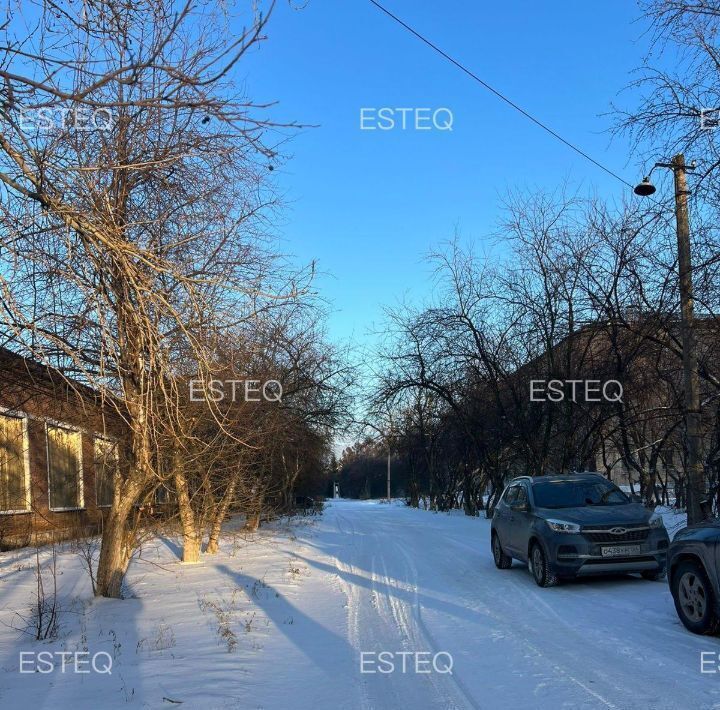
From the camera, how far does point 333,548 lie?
17094 mm

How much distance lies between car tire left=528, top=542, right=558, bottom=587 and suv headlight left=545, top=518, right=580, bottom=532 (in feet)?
1.24

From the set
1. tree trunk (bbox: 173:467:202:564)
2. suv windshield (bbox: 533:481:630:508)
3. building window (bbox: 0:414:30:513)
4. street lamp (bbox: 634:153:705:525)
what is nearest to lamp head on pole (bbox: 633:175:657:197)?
street lamp (bbox: 634:153:705:525)

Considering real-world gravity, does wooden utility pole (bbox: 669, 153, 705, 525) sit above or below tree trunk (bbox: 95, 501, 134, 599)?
above

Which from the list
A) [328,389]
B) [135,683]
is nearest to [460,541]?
[328,389]

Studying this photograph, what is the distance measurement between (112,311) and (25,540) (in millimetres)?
13749

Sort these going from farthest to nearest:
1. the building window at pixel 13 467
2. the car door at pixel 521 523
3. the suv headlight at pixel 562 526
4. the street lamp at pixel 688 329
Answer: the building window at pixel 13 467 < the street lamp at pixel 688 329 < the car door at pixel 521 523 < the suv headlight at pixel 562 526

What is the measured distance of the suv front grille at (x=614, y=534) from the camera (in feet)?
32.4

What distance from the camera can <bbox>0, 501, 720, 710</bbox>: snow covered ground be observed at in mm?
5348

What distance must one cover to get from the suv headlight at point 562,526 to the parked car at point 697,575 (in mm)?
2372

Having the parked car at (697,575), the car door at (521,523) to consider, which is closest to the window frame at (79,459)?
the car door at (521,523)

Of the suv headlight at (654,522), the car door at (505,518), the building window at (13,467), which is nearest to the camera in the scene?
the suv headlight at (654,522)

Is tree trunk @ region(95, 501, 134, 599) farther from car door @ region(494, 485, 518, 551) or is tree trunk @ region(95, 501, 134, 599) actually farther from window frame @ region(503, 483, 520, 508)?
window frame @ region(503, 483, 520, 508)

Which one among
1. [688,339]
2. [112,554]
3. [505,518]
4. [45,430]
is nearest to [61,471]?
[45,430]

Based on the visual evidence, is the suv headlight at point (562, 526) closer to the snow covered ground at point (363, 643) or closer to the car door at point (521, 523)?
the car door at point (521, 523)
